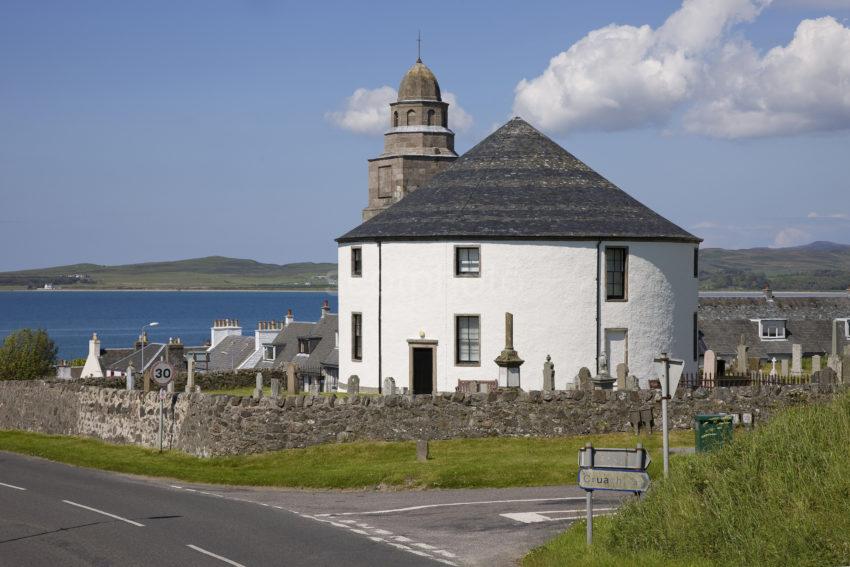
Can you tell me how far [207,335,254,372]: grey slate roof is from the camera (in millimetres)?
82062

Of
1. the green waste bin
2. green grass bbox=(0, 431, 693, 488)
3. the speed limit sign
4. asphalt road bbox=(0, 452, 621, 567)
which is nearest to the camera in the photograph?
asphalt road bbox=(0, 452, 621, 567)

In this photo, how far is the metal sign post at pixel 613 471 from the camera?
16703 mm

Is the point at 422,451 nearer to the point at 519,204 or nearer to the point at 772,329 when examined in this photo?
→ the point at 519,204

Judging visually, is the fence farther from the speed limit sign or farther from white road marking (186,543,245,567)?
white road marking (186,543,245,567)

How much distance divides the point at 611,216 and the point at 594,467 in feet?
90.8

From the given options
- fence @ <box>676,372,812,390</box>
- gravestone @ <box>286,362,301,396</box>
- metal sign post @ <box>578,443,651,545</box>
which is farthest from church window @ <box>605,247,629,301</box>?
metal sign post @ <box>578,443,651,545</box>

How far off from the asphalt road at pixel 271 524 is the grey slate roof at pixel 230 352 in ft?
179

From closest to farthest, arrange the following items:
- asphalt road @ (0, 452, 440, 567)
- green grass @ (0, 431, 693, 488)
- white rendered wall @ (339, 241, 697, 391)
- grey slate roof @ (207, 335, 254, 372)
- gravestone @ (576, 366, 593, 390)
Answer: asphalt road @ (0, 452, 440, 567) < green grass @ (0, 431, 693, 488) < gravestone @ (576, 366, 593, 390) < white rendered wall @ (339, 241, 697, 391) < grey slate roof @ (207, 335, 254, 372)

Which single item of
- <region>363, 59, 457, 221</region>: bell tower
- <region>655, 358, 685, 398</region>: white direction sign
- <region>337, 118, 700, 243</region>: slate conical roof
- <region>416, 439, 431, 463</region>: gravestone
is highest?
<region>363, 59, 457, 221</region>: bell tower

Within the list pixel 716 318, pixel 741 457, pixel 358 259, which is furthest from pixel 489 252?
pixel 716 318

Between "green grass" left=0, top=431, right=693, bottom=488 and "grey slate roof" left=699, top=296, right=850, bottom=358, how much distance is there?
47.2 m

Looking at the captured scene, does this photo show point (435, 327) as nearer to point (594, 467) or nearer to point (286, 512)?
point (286, 512)

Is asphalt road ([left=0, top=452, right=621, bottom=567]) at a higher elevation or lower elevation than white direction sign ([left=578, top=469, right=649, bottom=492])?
lower

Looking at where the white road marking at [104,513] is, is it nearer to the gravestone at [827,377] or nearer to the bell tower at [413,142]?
the gravestone at [827,377]
